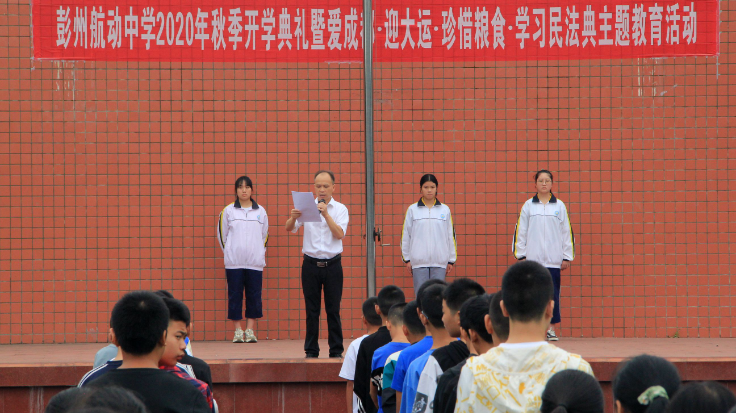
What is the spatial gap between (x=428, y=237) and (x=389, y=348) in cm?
364

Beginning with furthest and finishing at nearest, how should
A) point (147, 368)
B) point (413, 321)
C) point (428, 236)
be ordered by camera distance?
point (428, 236), point (413, 321), point (147, 368)

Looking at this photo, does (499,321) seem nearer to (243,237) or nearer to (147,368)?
(147,368)

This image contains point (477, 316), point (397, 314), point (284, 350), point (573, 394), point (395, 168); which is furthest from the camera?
point (395, 168)

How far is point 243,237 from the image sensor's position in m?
7.75

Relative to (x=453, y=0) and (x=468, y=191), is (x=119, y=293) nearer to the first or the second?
(x=468, y=191)

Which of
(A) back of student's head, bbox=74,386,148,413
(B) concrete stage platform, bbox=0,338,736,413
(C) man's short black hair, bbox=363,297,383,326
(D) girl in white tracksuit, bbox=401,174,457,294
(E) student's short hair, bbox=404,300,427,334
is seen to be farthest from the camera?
(D) girl in white tracksuit, bbox=401,174,457,294

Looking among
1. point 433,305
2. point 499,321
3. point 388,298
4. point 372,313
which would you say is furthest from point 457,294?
point 372,313

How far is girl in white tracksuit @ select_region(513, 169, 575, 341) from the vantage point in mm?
7602

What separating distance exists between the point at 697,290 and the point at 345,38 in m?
4.49

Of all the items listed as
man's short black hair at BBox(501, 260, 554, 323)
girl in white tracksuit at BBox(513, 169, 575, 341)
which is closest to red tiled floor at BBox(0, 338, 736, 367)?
girl in white tracksuit at BBox(513, 169, 575, 341)

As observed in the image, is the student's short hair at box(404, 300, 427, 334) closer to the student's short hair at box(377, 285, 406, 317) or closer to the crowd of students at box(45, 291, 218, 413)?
the student's short hair at box(377, 285, 406, 317)

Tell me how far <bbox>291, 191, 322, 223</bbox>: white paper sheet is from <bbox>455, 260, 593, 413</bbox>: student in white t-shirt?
4.03 metres

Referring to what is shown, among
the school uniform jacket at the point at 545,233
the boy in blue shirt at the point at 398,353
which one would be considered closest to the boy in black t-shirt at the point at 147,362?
the boy in blue shirt at the point at 398,353

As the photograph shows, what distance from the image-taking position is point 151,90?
820 cm
